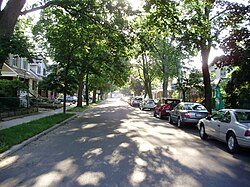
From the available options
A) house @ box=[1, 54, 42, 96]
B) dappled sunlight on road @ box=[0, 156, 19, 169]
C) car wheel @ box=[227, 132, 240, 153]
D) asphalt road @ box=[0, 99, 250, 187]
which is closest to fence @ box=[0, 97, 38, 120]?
house @ box=[1, 54, 42, 96]

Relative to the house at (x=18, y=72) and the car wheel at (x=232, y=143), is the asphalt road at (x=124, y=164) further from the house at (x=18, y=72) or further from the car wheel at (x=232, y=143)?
the house at (x=18, y=72)

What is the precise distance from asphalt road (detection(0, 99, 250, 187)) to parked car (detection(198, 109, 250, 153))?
376 millimetres

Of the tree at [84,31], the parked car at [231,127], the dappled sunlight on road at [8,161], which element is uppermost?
the tree at [84,31]

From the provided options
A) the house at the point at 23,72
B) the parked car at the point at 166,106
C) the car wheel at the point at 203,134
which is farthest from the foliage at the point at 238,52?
the house at the point at 23,72

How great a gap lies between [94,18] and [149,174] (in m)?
11.5

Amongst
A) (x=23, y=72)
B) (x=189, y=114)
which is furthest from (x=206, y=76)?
(x=23, y=72)

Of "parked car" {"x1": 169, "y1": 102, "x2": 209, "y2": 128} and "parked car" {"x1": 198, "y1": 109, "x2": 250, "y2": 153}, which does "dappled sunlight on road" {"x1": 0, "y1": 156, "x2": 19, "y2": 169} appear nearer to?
"parked car" {"x1": 198, "y1": 109, "x2": 250, "y2": 153}

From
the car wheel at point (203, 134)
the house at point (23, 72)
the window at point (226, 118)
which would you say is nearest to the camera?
the window at point (226, 118)

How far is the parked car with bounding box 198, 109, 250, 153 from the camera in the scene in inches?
369

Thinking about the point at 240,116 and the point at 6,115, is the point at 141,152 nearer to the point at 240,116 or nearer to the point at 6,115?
the point at 240,116

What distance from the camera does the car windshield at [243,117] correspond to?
1012cm

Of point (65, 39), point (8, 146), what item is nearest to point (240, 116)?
point (8, 146)

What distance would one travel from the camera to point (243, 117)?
1032cm

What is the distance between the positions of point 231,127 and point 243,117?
1.86ft
